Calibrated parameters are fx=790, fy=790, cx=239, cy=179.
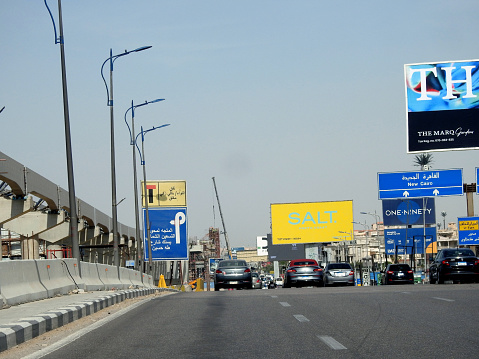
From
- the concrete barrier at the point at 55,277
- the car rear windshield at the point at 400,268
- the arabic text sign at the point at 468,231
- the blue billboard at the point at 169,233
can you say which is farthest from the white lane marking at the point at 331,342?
the arabic text sign at the point at 468,231

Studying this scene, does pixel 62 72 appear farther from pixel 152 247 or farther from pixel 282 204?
pixel 282 204

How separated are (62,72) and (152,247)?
26.0 meters

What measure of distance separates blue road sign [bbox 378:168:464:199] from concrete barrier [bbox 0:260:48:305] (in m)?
30.7

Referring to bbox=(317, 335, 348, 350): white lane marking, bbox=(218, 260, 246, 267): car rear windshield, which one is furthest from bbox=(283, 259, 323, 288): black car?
bbox=(317, 335, 348, 350): white lane marking

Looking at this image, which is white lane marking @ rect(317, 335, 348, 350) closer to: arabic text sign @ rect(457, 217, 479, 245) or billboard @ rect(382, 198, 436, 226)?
arabic text sign @ rect(457, 217, 479, 245)

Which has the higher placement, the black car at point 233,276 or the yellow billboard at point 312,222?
the yellow billboard at point 312,222

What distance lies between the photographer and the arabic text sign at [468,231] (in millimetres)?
69750

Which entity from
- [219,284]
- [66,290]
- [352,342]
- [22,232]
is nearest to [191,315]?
[352,342]

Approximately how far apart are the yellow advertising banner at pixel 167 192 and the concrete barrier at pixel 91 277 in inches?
1291

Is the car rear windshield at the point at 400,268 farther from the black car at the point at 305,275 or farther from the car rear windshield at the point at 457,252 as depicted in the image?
the car rear windshield at the point at 457,252

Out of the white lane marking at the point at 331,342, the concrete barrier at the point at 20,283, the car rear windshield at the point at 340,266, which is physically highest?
the concrete barrier at the point at 20,283

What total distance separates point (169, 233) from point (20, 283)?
33.4m

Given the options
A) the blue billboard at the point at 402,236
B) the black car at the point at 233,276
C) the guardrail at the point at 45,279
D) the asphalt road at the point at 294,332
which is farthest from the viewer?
the blue billboard at the point at 402,236

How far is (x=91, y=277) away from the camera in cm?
2670
